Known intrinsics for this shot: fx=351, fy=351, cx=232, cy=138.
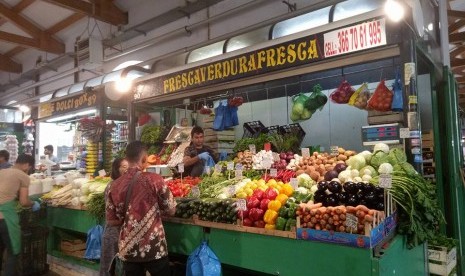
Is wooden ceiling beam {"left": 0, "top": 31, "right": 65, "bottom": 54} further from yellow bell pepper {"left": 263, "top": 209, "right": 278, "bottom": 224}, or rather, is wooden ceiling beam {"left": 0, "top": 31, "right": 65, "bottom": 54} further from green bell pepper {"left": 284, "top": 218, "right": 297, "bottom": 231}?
green bell pepper {"left": 284, "top": 218, "right": 297, "bottom": 231}

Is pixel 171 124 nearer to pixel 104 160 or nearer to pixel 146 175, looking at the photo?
pixel 104 160

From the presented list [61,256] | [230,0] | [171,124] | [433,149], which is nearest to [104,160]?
[171,124]

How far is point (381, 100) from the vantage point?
14.9 ft

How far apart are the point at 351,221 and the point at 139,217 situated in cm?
190

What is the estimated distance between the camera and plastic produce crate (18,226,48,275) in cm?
571

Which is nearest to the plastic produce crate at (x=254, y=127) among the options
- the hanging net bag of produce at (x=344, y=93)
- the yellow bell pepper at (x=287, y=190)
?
the hanging net bag of produce at (x=344, y=93)

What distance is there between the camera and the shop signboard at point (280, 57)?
383cm

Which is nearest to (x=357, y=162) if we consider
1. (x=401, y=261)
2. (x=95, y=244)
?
(x=401, y=261)

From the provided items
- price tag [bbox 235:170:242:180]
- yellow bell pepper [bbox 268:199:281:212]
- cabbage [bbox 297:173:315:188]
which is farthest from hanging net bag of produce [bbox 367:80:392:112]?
yellow bell pepper [bbox 268:199:281:212]

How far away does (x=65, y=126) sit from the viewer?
12.2 meters

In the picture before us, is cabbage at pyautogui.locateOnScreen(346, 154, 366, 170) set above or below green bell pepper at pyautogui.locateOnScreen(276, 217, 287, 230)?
above

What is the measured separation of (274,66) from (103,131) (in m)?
4.73

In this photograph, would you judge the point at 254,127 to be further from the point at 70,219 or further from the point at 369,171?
the point at 70,219

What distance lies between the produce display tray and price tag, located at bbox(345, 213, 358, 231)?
0.06m
